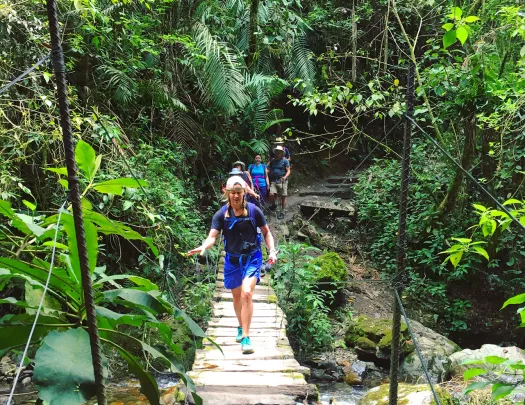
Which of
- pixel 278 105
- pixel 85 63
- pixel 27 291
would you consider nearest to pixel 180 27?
pixel 85 63

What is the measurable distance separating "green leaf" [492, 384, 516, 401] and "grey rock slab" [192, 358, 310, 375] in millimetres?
1978

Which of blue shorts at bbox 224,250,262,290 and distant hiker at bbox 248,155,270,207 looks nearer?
blue shorts at bbox 224,250,262,290

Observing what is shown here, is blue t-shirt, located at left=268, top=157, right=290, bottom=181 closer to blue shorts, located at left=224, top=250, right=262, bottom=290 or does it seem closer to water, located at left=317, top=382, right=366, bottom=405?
water, located at left=317, top=382, right=366, bottom=405

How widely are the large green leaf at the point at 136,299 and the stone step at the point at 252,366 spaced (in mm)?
1925

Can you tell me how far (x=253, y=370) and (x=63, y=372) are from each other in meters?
2.31

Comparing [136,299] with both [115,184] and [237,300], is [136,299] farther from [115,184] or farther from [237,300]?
[237,300]

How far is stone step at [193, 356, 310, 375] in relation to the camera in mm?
2996

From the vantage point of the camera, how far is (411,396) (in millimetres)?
3383

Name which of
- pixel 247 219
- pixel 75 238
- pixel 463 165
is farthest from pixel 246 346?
pixel 463 165

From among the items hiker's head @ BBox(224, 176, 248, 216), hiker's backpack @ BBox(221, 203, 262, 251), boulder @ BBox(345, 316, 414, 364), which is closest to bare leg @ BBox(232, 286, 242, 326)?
hiker's backpack @ BBox(221, 203, 262, 251)

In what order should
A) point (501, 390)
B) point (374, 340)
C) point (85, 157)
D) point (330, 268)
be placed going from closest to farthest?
point (501, 390) < point (85, 157) < point (374, 340) < point (330, 268)

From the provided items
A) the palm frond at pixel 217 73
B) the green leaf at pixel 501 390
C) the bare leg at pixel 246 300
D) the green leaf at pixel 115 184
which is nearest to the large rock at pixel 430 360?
the bare leg at pixel 246 300

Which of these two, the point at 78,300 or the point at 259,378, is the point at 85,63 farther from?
the point at 78,300

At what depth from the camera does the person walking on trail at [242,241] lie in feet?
11.1
